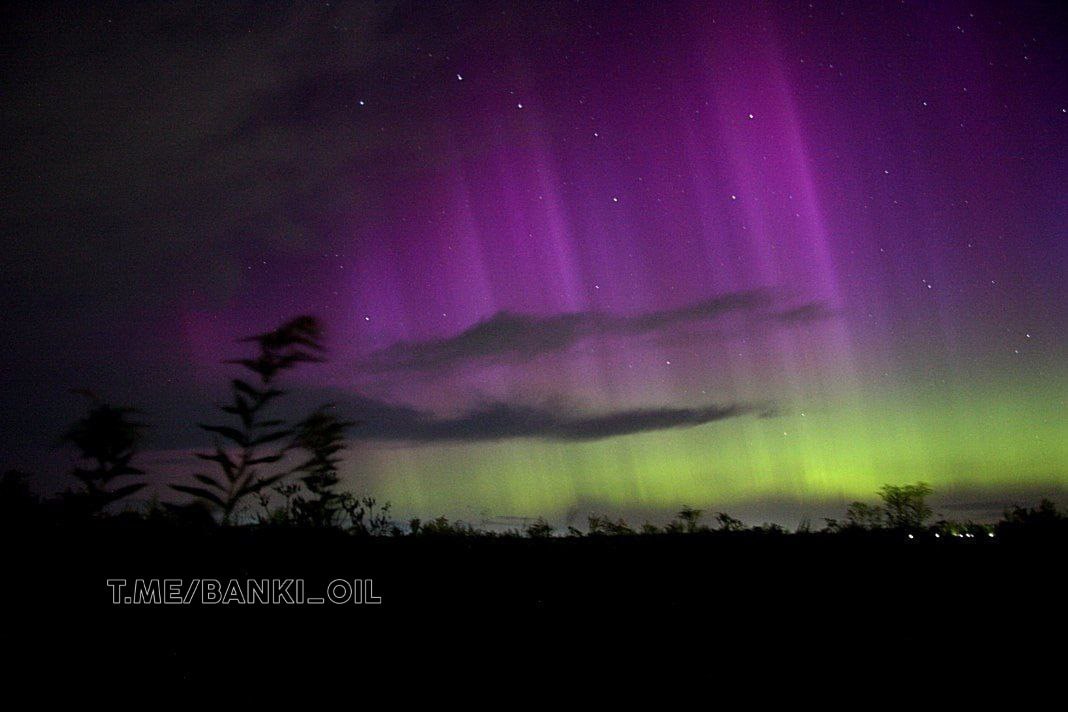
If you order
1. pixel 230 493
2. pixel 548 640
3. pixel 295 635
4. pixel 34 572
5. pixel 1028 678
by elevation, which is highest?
pixel 230 493

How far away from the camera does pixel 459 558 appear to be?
15.3 feet

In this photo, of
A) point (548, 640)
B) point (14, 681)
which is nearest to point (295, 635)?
point (14, 681)

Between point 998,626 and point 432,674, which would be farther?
point 998,626

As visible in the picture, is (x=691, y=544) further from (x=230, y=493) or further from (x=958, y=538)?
(x=230, y=493)

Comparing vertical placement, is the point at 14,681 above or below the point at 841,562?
above

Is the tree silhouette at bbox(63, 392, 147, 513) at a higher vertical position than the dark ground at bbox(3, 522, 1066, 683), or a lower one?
higher

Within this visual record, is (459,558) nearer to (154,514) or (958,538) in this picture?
(154,514)

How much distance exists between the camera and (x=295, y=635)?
9.93ft

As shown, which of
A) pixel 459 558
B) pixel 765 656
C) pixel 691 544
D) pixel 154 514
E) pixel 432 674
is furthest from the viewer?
pixel 691 544

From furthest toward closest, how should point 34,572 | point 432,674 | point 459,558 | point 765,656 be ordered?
point 459,558, point 34,572, point 765,656, point 432,674

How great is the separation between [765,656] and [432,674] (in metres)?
1.64

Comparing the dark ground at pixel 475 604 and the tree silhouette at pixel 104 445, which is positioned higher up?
the tree silhouette at pixel 104 445

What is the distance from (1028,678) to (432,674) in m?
2.72

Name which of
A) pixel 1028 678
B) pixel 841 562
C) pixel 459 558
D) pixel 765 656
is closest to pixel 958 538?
pixel 841 562
